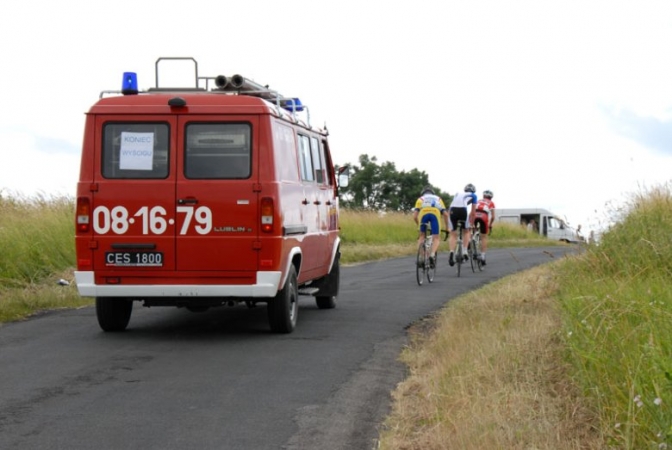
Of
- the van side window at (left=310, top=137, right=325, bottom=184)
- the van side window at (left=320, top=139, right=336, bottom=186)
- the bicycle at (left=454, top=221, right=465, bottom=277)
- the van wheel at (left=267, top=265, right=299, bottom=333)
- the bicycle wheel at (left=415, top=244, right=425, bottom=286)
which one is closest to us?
the van wheel at (left=267, top=265, right=299, bottom=333)

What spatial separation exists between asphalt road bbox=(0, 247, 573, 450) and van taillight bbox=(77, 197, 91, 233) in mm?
1184

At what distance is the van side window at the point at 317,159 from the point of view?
1362 cm

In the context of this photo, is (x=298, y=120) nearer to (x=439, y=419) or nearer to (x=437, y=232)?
(x=439, y=419)

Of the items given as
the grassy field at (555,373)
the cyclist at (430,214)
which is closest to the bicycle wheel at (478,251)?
the cyclist at (430,214)

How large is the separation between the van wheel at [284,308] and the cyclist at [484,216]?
12124 millimetres

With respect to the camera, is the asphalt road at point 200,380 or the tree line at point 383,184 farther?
the tree line at point 383,184

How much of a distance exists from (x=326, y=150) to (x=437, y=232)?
5.97 metres

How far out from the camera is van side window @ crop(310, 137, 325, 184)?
1362 centimetres

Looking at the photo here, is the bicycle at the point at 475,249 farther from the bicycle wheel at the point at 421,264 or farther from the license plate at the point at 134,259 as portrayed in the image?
the license plate at the point at 134,259

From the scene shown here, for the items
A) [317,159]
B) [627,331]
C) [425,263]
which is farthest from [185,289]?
[425,263]

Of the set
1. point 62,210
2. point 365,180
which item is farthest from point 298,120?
point 365,180

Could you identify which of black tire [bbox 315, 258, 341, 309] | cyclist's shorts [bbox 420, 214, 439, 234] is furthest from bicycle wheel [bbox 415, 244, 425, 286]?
black tire [bbox 315, 258, 341, 309]

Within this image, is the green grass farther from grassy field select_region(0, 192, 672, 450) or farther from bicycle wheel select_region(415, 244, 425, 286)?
bicycle wheel select_region(415, 244, 425, 286)

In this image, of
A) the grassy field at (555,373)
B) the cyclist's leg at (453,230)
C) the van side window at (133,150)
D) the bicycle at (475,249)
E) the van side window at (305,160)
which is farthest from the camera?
the bicycle at (475,249)
